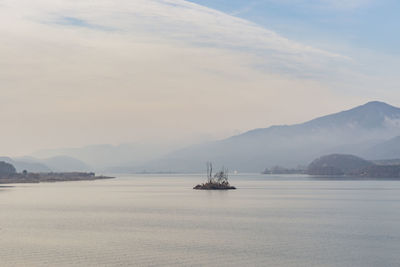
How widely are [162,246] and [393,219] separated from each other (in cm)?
4446

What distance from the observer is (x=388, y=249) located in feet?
203

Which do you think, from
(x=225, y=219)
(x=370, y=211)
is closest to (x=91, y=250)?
(x=225, y=219)

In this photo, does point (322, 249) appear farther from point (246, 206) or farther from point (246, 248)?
point (246, 206)

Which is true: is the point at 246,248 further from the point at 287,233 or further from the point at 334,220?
the point at 334,220

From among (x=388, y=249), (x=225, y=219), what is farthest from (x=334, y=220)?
(x=388, y=249)

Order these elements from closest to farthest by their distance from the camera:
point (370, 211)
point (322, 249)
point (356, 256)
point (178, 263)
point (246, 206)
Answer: point (178, 263) → point (356, 256) → point (322, 249) → point (370, 211) → point (246, 206)

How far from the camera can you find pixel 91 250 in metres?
62.5

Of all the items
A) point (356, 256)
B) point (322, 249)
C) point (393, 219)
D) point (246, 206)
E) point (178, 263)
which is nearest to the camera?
point (178, 263)

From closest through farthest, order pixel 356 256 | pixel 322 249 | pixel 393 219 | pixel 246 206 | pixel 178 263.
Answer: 1. pixel 178 263
2. pixel 356 256
3. pixel 322 249
4. pixel 393 219
5. pixel 246 206

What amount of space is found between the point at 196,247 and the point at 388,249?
19.9 m

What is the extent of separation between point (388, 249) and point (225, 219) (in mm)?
38157

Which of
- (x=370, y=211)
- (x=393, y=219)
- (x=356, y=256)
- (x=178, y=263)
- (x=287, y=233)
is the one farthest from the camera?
(x=370, y=211)

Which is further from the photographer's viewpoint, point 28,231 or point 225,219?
point 225,219

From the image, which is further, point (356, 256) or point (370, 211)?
point (370, 211)
